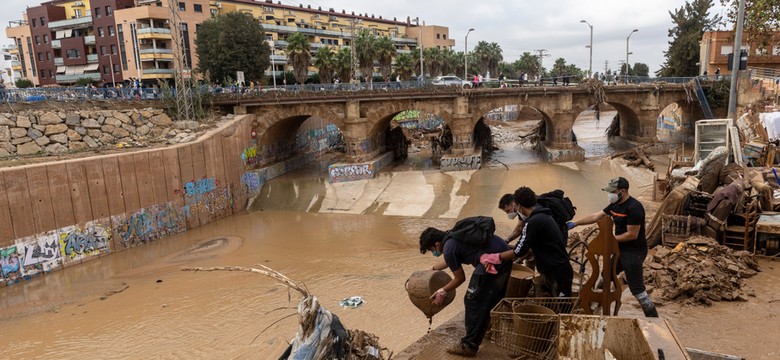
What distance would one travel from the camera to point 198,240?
22891 millimetres

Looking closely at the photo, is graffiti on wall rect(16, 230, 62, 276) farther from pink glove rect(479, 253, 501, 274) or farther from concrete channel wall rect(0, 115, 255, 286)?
pink glove rect(479, 253, 501, 274)

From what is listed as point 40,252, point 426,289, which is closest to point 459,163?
point 40,252

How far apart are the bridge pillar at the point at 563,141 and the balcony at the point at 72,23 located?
5360 centimetres

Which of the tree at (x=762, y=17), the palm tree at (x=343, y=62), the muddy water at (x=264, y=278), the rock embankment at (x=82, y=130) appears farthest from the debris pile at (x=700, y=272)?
the palm tree at (x=343, y=62)

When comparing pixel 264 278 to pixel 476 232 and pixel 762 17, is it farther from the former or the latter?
pixel 762 17

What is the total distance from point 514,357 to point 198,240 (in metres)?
19.7

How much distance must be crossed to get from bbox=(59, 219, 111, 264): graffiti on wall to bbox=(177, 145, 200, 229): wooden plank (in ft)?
12.8

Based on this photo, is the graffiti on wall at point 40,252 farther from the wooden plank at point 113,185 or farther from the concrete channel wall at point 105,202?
the wooden plank at point 113,185

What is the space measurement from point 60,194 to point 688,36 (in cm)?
5347

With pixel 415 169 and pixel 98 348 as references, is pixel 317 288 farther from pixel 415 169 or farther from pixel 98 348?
pixel 415 169

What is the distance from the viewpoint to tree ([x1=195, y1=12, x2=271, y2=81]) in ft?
150

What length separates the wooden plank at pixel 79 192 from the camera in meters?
19.8

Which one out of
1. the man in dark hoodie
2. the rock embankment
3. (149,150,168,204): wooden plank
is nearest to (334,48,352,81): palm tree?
the rock embankment

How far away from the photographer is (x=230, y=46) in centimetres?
4578
